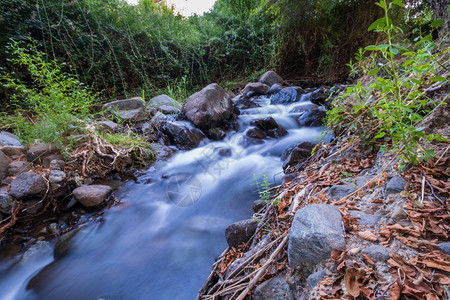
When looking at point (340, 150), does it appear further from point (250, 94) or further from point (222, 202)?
point (250, 94)

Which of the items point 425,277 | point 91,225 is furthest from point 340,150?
point 91,225

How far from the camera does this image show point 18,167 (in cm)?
279

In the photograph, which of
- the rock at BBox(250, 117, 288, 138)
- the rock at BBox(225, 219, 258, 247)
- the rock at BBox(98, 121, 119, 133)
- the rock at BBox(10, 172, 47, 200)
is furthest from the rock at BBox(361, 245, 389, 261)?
the rock at BBox(98, 121, 119, 133)

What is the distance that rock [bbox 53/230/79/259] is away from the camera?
7.36ft

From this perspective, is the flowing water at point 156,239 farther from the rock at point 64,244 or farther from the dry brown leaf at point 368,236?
the dry brown leaf at point 368,236

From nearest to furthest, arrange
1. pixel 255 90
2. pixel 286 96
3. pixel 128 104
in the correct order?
1. pixel 128 104
2. pixel 286 96
3. pixel 255 90

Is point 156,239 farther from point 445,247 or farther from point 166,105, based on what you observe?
point 166,105

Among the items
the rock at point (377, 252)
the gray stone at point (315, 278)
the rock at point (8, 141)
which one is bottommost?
the gray stone at point (315, 278)

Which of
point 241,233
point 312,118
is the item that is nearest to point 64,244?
point 241,233

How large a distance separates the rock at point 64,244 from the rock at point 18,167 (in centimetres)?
116

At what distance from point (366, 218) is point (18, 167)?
3.84 metres

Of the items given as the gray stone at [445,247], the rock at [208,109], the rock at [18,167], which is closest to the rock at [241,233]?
the gray stone at [445,247]

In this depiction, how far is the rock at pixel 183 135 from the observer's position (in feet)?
14.1

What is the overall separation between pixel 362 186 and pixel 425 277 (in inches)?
22.4
